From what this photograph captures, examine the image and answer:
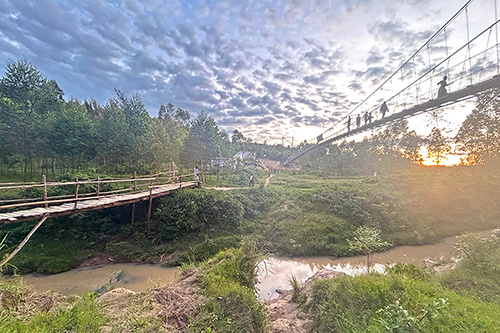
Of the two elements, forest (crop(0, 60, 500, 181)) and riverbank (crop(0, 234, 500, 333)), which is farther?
forest (crop(0, 60, 500, 181))

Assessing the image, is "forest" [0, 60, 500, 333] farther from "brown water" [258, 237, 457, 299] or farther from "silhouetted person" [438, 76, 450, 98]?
"silhouetted person" [438, 76, 450, 98]

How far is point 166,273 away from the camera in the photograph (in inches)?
376

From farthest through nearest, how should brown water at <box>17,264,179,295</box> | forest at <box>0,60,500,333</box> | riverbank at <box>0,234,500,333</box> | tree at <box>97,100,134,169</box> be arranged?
tree at <box>97,100,134,169</box>
brown water at <box>17,264,179,295</box>
forest at <box>0,60,500,333</box>
riverbank at <box>0,234,500,333</box>

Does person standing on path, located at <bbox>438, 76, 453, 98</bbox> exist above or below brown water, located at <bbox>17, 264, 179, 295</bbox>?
above

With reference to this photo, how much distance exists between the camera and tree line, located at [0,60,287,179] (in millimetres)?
19344

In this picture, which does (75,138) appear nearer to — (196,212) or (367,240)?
(196,212)

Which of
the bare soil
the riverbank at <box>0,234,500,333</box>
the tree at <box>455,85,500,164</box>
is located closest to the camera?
the riverbank at <box>0,234,500,333</box>

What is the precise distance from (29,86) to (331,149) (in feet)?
196

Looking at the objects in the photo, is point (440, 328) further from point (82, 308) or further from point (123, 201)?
point (123, 201)

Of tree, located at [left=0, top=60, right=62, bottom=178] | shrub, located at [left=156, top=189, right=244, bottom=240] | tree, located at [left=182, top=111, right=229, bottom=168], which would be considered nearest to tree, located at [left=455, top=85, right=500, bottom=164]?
shrub, located at [left=156, top=189, right=244, bottom=240]

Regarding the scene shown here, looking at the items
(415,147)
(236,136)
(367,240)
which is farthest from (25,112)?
(236,136)

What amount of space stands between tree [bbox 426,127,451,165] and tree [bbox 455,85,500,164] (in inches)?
157

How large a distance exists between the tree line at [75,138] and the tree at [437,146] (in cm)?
2918

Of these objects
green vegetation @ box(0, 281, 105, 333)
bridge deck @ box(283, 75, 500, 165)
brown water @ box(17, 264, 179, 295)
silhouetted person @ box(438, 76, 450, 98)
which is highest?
silhouetted person @ box(438, 76, 450, 98)
